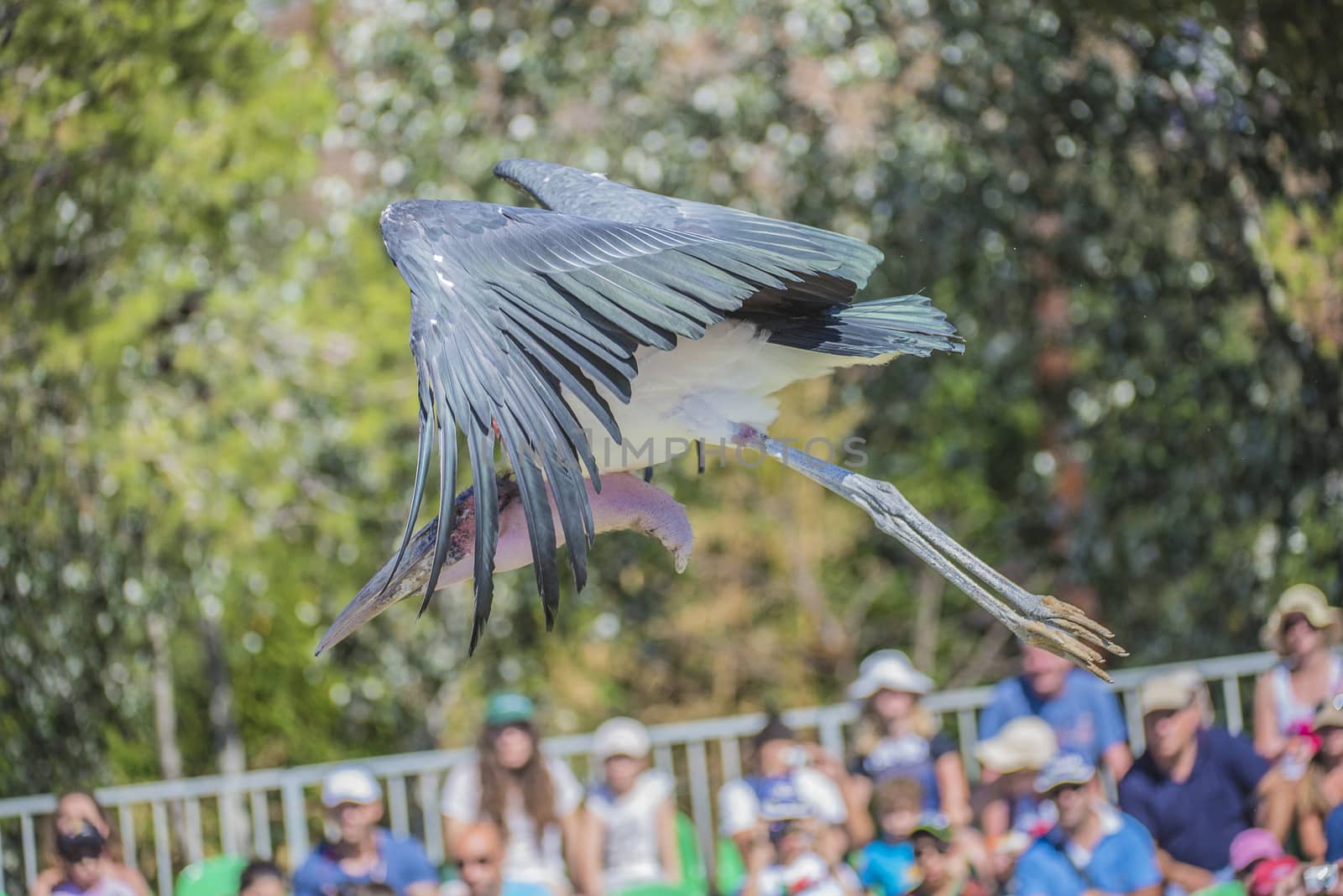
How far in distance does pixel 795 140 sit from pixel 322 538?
11.5 feet

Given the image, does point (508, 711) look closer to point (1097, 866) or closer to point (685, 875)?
point (685, 875)

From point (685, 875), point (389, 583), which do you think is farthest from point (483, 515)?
point (685, 875)

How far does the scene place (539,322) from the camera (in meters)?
3.32

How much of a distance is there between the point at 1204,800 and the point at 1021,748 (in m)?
0.54

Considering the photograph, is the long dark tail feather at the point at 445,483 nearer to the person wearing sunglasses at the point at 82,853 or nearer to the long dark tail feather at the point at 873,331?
the long dark tail feather at the point at 873,331

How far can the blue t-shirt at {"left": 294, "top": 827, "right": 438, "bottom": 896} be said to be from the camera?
5.18m

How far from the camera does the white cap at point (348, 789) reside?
5.22 meters

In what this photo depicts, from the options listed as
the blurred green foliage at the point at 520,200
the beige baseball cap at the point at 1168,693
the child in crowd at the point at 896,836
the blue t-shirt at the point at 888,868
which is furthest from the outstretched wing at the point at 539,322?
the blurred green foliage at the point at 520,200

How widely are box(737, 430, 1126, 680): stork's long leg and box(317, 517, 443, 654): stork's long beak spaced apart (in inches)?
28.6

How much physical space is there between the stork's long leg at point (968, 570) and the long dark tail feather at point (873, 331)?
0.25 m

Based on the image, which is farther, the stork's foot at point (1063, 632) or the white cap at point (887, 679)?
the white cap at point (887, 679)

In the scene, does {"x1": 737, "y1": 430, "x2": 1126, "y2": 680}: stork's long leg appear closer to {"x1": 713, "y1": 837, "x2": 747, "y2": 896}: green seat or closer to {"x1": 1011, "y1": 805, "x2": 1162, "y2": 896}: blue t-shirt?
{"x1": 1011, "y1": 805, "x2": 1162, "y2": 896}: blue t-shirt

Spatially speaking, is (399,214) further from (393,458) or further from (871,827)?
(393,458)

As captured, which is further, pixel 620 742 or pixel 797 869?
pixel 620 742
